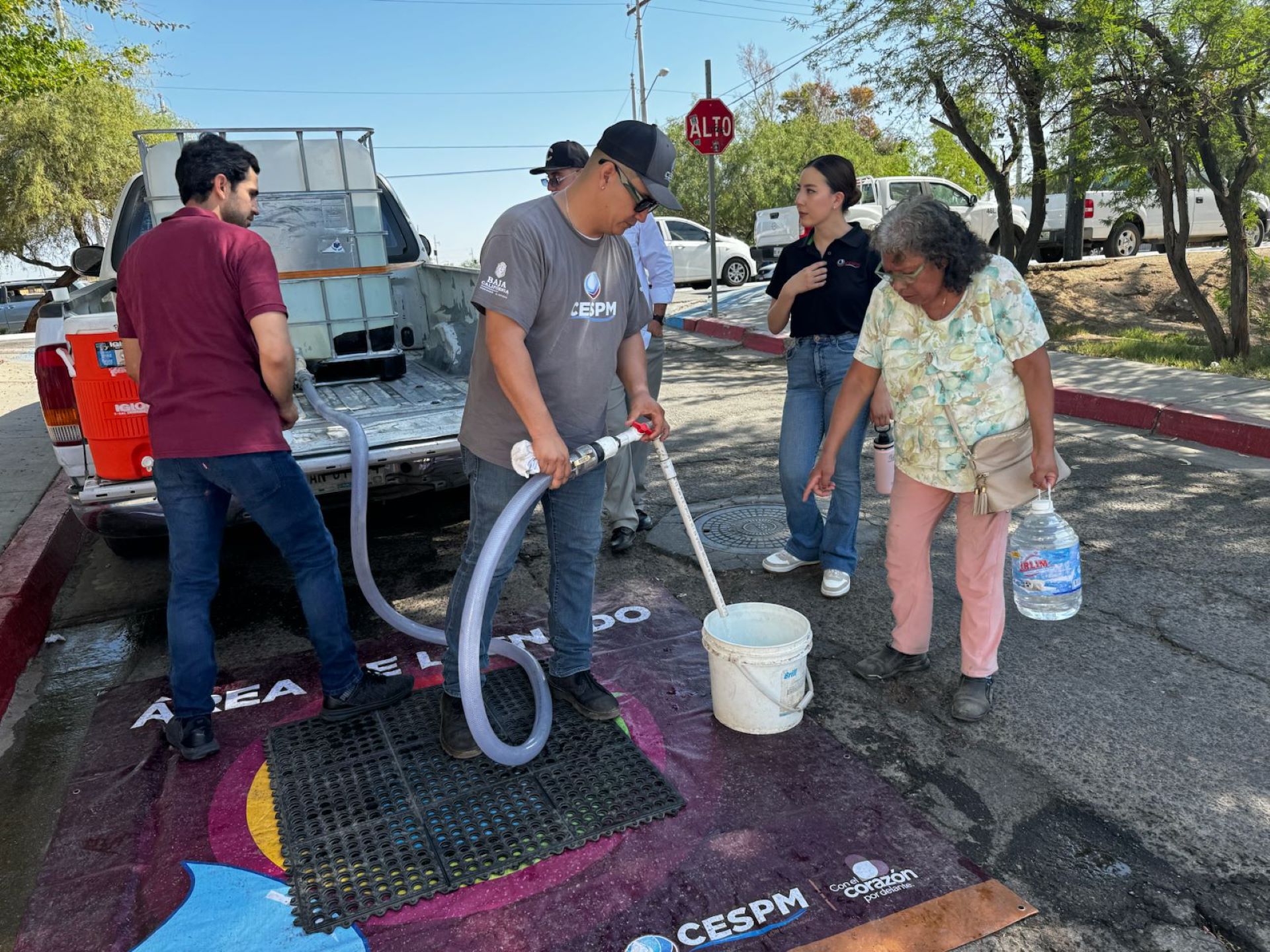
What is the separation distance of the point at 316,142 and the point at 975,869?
5502 millimetres

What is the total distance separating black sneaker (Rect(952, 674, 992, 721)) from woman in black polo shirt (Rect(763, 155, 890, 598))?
1036 millimetres

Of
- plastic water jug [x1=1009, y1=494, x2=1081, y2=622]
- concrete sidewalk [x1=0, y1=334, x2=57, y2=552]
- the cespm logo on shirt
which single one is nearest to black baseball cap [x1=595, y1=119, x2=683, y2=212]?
the cespm logo on shirt

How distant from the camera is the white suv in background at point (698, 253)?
1923 centimetres

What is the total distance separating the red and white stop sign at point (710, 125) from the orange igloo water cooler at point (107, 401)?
9.79 m

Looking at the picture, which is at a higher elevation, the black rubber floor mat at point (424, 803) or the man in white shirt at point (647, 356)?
the man in white shirt at point (647, 356)

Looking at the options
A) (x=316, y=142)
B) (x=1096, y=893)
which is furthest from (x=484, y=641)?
(x=316, y=142)

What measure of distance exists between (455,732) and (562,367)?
127 centimetres

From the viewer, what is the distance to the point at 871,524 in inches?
199

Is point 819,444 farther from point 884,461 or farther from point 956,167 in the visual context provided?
point 956,167

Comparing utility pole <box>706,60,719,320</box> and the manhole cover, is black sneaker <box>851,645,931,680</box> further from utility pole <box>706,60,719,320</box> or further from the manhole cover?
utility pole <box>706,60,719,320</box>

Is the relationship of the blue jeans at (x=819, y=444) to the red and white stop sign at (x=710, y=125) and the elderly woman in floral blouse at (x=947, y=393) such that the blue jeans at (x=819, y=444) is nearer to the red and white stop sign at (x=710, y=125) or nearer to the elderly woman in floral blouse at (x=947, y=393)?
the elderly woman in floral blouse at (x=947, y=393)

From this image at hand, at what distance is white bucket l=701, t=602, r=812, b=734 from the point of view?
9.59 feet

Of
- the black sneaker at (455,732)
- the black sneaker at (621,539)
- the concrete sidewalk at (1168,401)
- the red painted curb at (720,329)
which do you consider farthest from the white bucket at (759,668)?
the red painted curb at (720,329)

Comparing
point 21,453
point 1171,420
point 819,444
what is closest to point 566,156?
point 819,444
